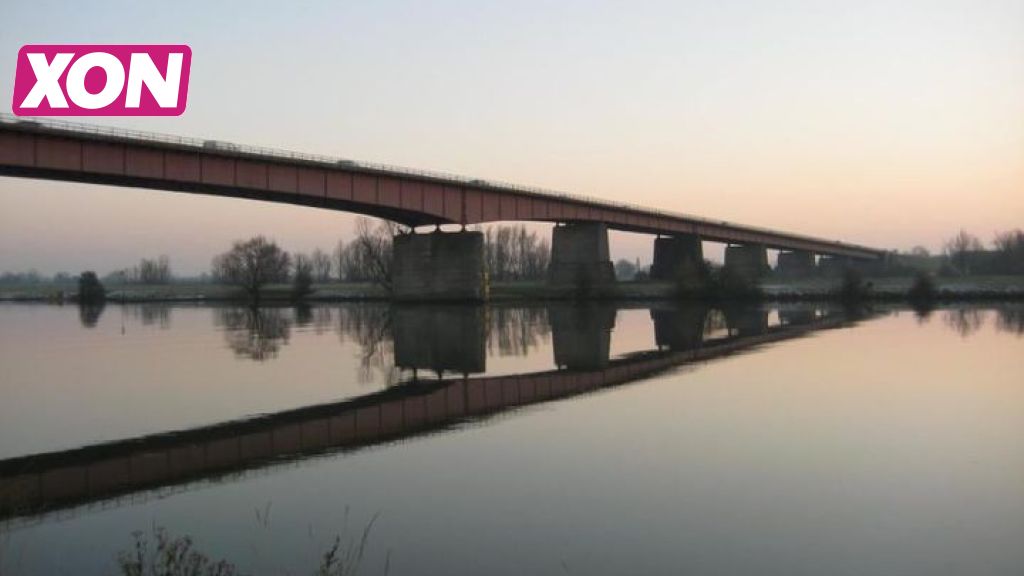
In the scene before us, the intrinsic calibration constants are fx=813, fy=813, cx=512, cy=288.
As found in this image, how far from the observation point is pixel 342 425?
17.9 metres

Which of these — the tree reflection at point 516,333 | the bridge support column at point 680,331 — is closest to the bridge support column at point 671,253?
the bridge support column at point 680,331

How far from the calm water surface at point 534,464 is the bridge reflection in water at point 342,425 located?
0.29 feet

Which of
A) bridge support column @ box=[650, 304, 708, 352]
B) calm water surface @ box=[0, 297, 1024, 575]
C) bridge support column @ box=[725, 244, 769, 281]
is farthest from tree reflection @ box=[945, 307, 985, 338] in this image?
bridge support column @ box=[725, 244, 769, 281]

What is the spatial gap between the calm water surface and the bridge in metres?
22.8

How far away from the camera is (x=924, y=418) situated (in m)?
17.8

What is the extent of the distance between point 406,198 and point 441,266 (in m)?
10.4

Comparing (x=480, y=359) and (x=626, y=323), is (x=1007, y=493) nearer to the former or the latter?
(x=480, y=359)

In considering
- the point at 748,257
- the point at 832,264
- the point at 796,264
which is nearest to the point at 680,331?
the point at 748,257

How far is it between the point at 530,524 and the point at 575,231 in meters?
→ 88.2

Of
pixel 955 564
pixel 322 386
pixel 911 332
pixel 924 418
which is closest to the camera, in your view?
pixel 955 564

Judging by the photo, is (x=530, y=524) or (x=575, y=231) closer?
(x=530, y=524)

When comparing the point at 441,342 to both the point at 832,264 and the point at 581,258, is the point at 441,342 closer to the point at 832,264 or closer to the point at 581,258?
the point at 581,258

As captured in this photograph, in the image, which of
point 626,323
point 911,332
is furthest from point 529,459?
point 626,323

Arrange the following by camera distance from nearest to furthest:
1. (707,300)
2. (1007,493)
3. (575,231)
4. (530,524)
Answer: (530,524) → (1007,493) → (707,300) → (575,231)
